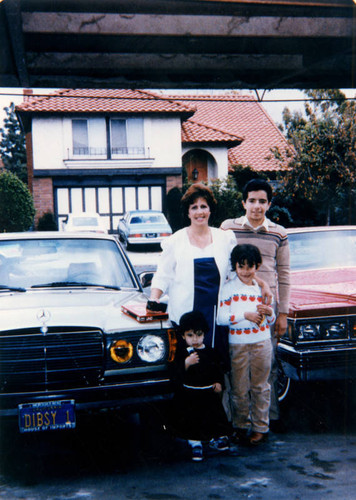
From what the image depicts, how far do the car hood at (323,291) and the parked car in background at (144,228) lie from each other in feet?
47.2

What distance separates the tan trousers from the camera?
392cm

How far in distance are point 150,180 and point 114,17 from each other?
22.1m

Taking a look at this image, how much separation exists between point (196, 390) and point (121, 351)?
0.59 m

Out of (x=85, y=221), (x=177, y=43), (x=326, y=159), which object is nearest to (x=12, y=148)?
(x=85, y=221)

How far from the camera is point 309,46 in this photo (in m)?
6.18

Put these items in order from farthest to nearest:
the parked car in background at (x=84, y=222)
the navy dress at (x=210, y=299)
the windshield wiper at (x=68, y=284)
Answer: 1. the parked car in background at (x=84, y=222)
2. the windshield wiper at (x=68, y=284)
3. the navy dress at (x=210, y=299)

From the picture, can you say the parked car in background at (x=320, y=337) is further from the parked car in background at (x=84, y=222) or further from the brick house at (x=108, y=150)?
the brick house at (x=108, y=150)

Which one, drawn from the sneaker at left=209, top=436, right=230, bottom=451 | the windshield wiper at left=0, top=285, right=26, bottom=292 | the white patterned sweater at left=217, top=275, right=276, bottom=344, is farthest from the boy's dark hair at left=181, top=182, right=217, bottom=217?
the sneaker at left=209, top=436, right=230, bottom=451

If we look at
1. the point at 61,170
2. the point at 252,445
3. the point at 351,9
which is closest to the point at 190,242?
the point at 252,445

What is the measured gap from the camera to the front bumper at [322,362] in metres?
4.07

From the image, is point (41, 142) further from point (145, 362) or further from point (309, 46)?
point (145, 362)

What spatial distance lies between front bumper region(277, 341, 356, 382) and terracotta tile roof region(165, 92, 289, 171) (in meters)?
24.4

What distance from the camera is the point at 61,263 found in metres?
4.62

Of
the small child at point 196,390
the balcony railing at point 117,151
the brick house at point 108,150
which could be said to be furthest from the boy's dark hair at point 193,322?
the balcony railing at point 117,151
